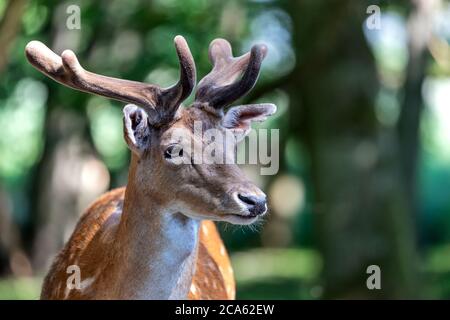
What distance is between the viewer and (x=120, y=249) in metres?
5.15

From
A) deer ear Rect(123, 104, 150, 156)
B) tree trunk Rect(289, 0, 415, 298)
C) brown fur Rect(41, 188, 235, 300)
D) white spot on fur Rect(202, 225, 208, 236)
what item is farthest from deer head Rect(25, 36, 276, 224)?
tree trunk Rect(289, 0, 415, 298)

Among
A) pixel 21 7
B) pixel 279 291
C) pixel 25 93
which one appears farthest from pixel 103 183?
pixel 21 7

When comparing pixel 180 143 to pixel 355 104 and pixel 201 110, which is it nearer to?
pixel 201 110

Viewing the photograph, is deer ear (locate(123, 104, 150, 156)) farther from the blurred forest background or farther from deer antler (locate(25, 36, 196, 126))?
the blurred forest background

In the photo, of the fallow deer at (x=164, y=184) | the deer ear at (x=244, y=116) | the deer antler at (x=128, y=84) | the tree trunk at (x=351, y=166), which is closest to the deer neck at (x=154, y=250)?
the fallow deer at (x=164, y=184)

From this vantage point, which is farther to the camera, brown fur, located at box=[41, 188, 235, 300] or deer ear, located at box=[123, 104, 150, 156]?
brown fur, located at box=[41, 188, 235, 300]

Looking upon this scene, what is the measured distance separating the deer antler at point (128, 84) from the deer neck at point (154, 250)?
1.42 ft

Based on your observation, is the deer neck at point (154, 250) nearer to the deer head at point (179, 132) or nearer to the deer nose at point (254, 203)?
the deer head at point (179, 132)

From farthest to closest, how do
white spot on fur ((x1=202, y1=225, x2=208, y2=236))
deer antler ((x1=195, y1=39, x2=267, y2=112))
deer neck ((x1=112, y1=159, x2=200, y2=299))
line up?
1. white spot on fur ((x1=202, y1=225, x2=208, y2=236))
2. deer antler ((x1=195, y1=39, x2=267, y2=112))
3. deer neck ((x1=112, y1=159, x2=200, y2=299))

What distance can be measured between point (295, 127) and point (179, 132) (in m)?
13.2

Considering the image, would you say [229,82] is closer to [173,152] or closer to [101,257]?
[173,152]

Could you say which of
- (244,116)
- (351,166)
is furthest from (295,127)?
(244,116)

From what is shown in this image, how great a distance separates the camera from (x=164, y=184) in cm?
499

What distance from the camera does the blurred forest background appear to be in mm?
11812
